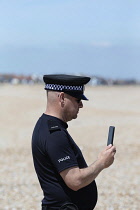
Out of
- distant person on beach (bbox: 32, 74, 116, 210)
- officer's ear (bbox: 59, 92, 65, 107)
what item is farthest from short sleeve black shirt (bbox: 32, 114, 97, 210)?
officer's ear (bbox: 59, 92, 65, 107)

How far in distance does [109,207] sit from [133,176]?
10.0 feet

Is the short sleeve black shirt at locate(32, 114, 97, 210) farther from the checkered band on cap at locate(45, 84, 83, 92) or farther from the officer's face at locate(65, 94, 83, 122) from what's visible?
the checkered band on cap at locate(45, 84, 83, 92)

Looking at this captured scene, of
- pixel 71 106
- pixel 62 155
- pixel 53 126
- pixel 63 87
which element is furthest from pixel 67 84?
pixel 62 155

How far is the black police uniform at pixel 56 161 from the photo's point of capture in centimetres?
361

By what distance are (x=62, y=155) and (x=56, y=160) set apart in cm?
6

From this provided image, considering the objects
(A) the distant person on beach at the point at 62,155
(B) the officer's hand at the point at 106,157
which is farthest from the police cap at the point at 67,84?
(B) the officer's hand at the point at 106,157

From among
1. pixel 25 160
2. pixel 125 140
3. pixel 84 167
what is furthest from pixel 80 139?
pixel 84 167

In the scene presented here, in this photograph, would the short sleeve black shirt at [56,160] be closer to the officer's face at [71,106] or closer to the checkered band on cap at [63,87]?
the officer's face at [71,106]

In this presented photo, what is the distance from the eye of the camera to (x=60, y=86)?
12.3 feet

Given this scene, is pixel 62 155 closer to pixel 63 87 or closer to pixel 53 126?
pixel 53 126

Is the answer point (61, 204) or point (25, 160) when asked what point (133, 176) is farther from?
point (61, 204)

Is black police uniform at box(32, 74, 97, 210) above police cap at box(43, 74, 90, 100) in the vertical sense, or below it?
below

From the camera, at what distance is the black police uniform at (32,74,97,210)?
361 centimetres

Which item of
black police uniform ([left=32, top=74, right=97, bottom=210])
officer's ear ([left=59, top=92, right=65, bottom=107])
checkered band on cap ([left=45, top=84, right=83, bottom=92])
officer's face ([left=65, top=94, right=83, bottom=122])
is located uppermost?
checkered band on cap ([left=45, top=84, right=83, bottom=92])
